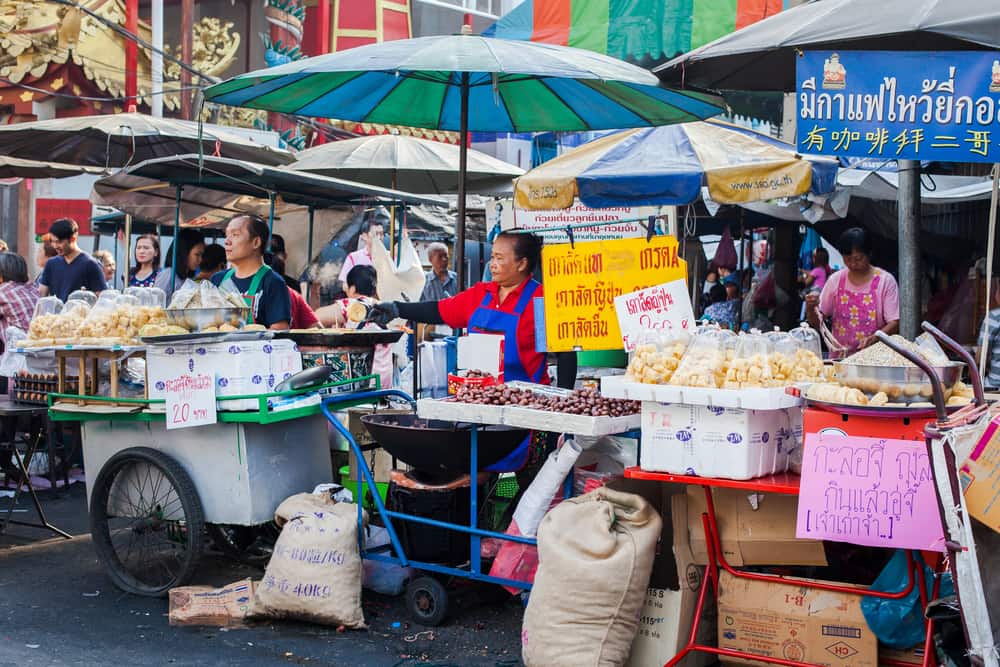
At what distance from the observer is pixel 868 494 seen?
3.91 m

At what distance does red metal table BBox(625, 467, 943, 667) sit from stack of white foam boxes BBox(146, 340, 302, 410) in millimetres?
2134

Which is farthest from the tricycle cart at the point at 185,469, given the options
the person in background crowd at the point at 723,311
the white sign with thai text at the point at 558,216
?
the person in background crowd at the point at 723,311

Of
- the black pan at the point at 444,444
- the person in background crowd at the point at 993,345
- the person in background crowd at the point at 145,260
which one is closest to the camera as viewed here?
the black pan at the point at 444,444

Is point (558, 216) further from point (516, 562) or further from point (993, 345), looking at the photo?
point (516, 562)

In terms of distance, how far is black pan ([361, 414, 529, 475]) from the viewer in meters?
5.22

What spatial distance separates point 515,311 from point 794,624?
2380mm

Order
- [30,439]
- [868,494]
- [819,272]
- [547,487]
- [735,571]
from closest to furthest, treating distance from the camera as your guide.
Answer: [868,494] < [735,571] < [547,487] < [30,439] < [819,272]

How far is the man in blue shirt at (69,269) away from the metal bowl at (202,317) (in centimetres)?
426

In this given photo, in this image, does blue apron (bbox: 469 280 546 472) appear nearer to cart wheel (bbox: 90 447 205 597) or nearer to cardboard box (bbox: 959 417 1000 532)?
cart wheel (bbox: 90 447 205 597)

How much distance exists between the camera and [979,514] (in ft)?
10.9

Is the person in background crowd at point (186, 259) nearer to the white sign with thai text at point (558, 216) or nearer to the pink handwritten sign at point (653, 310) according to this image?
the white sign with thai text at point (558, 216)

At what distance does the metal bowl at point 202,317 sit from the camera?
18.5 feet

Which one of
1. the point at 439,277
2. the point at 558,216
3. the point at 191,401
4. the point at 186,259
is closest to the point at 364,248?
the point at 439,277

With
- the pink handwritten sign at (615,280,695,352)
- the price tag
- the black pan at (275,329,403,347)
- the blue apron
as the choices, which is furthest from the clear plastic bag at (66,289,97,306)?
the pink handwritten sign at (615,280,695,352)
